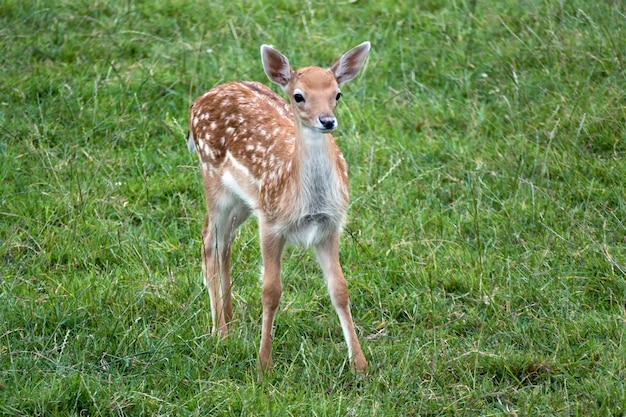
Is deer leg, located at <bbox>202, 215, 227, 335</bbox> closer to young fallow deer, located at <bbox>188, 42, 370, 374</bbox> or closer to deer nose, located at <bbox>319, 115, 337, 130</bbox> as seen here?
young fallow deer, located at <bbox>188, 42, 370, 374</bbox>

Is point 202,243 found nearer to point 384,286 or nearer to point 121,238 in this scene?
point 121,238

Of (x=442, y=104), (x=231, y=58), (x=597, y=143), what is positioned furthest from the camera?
(x=231, y=58)

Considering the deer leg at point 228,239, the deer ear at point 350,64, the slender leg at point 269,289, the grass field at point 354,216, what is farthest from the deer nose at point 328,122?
the deer leg at point 228,239

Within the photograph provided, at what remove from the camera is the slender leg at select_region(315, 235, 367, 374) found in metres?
5.02

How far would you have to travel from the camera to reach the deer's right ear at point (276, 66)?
5.34 m

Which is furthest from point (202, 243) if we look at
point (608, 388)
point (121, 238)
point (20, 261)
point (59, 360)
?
point (608, 388)

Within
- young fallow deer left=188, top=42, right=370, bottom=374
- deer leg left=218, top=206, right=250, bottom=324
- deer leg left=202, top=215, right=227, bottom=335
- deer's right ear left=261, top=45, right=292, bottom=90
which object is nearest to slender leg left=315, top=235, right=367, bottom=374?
young fallow deer left=188, top=42, right=370, bottom=374

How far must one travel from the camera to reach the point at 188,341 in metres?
5.05

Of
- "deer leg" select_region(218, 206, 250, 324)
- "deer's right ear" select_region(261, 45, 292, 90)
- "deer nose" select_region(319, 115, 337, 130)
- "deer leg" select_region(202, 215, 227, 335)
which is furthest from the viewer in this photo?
"deer leg" select_region(218, 206, 250, 324)

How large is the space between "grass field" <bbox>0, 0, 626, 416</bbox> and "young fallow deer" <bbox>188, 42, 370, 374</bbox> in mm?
191

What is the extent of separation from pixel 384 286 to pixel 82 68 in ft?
10.8

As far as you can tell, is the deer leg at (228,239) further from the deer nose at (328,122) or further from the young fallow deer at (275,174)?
the deer nose at (328,122)

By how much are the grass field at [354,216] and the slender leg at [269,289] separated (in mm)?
99

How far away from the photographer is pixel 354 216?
21.1ft
